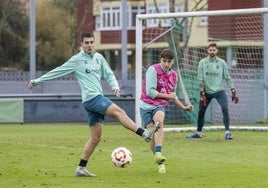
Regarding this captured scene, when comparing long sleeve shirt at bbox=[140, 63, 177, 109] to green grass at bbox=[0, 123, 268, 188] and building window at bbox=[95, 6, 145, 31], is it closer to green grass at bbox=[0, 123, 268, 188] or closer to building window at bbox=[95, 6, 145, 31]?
green grass at bbox=[0, 123, 268, 188]

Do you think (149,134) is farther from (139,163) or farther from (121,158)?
(139,163)

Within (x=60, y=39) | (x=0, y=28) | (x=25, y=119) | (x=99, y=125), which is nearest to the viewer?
(x=99, y=125)

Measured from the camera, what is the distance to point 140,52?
2322 centimetres

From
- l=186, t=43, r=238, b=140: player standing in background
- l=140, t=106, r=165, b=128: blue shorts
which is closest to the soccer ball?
l=140, t=106, r=165, b=128: blue shorts

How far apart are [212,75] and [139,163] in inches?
243

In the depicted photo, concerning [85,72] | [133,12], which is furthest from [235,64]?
[133,12]

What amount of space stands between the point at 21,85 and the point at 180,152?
69.5 feet

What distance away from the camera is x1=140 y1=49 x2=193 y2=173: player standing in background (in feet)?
44.8

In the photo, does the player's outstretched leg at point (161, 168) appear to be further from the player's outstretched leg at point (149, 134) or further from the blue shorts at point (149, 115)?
the blue shorts at point (149, 115)

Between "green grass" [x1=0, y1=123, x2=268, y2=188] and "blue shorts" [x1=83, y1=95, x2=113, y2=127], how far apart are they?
2.76 feet

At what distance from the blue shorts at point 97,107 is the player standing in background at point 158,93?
1.00 meters

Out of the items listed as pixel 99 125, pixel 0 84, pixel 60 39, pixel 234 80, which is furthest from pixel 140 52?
pixel 60 39

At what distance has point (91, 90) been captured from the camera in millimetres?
13047

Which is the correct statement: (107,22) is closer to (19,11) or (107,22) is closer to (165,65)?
(19,11)
